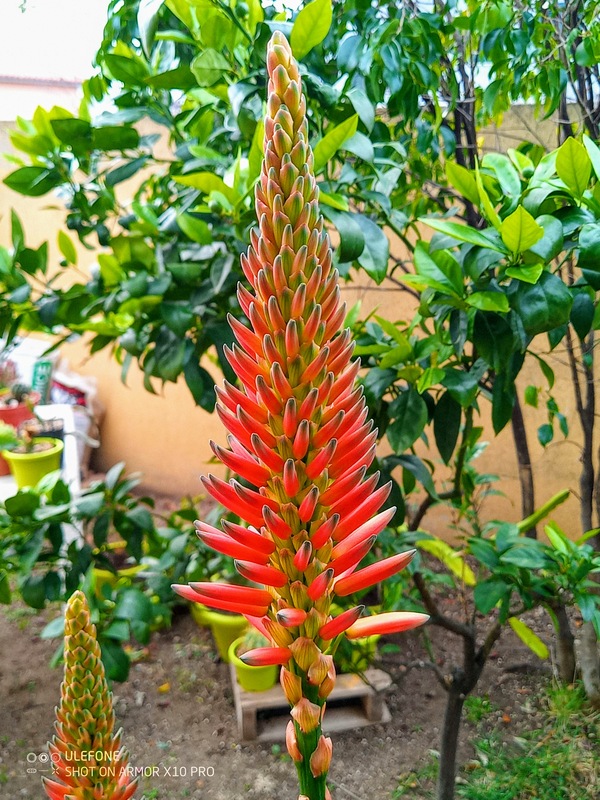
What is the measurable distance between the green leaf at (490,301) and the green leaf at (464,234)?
0.06m

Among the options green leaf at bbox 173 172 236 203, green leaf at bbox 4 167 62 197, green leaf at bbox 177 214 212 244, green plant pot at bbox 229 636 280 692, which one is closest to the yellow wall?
green plant pot at bbox 229 636 280 692

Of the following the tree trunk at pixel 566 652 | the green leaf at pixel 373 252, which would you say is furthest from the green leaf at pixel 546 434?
the green leaf at pixel 373 252

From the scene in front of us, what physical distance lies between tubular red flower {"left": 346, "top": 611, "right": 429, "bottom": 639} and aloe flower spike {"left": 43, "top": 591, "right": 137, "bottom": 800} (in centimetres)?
19

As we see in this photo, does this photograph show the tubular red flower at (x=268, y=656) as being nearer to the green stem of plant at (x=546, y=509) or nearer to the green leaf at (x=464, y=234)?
the green leaf at (x=464, y=234)

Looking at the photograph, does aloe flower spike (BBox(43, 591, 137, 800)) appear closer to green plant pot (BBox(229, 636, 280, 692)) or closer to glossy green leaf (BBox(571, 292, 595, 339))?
glossy green leaf (BBox(571, 292, 595, 339))

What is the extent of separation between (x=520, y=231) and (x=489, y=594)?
0.76 metres

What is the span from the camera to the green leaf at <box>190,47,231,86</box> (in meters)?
1.03

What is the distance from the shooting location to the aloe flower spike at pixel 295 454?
0.30 metres

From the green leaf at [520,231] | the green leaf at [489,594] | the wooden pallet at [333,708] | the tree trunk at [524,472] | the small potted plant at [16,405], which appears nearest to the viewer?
the green leaf at [520,231]

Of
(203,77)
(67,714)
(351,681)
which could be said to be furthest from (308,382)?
(351,681)

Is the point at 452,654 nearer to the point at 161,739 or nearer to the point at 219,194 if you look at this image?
the point at 161,739

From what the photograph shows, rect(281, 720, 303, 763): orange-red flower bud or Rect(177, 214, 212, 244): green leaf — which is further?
Rect(177, 214, 212, 244): green leaf

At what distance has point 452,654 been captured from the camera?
2480mm

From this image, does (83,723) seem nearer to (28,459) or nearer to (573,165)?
(573,165)
